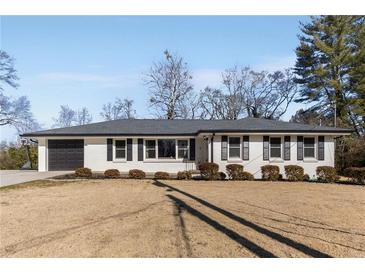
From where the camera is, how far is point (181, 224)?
8297 millimetres

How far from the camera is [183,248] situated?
639 cm

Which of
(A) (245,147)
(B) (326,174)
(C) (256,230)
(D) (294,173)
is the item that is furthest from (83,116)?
(C) (256,230)

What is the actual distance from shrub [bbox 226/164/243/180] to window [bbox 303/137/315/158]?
435cm

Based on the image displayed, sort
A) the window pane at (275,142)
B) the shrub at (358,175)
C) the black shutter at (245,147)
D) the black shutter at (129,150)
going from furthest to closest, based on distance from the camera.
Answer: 1. the black shutter at (129,150)
2. the window pane at (275,142)
3. the black shutter at (245,147)
4. the shrub at (358,175)

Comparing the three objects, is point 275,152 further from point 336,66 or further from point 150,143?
point 336,66

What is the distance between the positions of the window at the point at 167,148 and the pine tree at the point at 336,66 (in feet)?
59.3

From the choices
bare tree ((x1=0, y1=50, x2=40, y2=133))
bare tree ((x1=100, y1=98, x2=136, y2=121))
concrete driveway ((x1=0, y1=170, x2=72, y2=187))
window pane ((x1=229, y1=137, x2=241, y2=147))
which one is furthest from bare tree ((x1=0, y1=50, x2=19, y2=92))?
window pane ((x1=229, y1=137, x2=241, y2=147))

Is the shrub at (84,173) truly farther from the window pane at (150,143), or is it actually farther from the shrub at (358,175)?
the shrub at (358,175)

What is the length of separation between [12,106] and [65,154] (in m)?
21.7

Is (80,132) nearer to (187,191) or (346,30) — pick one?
(187,191)

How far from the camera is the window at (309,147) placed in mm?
21781

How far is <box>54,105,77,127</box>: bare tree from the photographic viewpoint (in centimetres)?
6287

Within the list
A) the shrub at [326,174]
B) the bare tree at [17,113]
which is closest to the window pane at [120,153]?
the shrub at [326,174]

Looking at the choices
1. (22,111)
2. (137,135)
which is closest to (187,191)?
(137,135)
